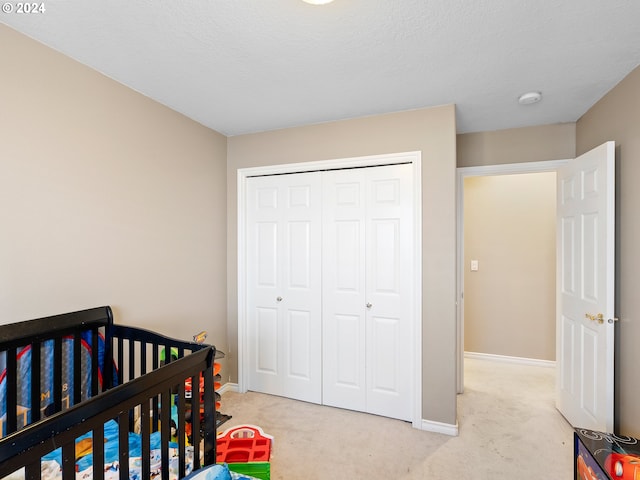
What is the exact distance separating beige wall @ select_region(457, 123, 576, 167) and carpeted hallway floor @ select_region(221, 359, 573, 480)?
2.06 m

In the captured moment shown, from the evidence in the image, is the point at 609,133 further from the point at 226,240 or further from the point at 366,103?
the point at 226,240

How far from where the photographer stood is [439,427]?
2383mm

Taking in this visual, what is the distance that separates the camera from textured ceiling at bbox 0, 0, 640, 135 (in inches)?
56.5

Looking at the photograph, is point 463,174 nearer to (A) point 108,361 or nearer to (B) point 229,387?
(B) point 229,387

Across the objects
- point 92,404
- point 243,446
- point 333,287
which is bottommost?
point 243,446

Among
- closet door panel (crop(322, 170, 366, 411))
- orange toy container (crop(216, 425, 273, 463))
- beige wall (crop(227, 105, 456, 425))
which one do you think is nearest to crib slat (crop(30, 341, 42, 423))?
orange toy container (crop(216, 425, 273, 463))

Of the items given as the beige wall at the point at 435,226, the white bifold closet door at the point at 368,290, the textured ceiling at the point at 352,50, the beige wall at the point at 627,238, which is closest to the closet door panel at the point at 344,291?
the white bifold closet door at the point at 368,290

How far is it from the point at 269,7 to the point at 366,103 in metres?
1.10

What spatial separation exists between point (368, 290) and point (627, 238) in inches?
65.4

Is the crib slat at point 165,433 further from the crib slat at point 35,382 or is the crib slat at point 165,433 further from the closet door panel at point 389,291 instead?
the closet door panel at point 389,291

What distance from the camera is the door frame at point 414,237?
8.07 ft

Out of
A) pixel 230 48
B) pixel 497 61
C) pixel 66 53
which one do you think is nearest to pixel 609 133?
pixel 497 61

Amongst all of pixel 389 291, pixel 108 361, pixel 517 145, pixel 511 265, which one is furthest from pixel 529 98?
pixel 108 361

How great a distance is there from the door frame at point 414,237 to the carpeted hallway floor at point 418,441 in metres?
0.29
